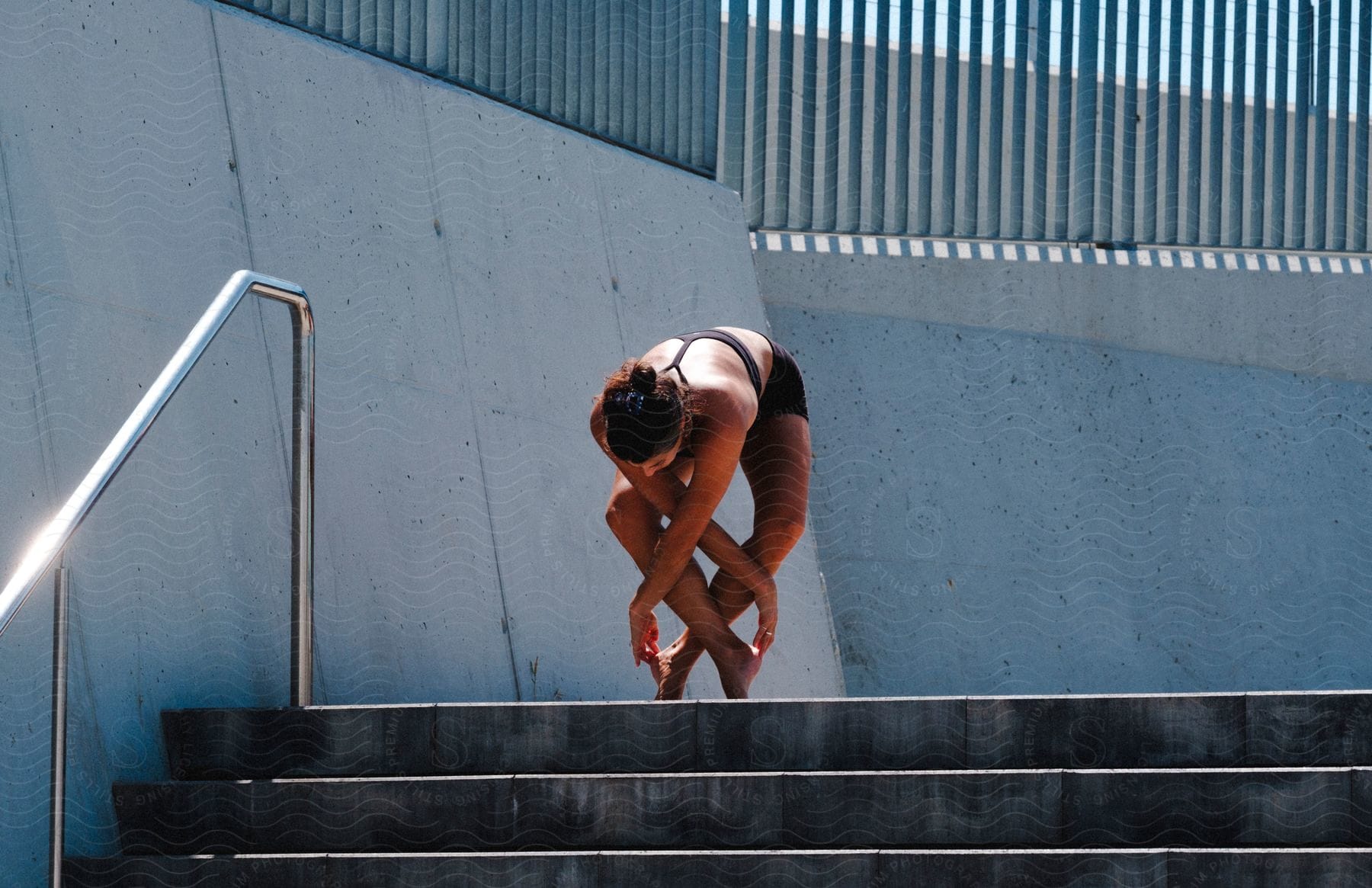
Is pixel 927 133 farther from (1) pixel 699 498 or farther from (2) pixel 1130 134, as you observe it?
(1) pixel 699 498

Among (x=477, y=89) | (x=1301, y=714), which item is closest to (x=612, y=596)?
(x=477, y=89)

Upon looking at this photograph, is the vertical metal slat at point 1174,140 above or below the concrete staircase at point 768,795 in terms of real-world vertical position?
above

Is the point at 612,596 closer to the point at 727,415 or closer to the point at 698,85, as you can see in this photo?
the point at 727,415

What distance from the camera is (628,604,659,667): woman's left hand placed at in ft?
14.8

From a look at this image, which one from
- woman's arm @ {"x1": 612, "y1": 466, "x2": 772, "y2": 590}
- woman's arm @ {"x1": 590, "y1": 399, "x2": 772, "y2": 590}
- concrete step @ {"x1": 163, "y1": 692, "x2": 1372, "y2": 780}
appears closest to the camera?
concrete step @ {"x1": 163, "y1": 692, "x2": 1372, "y2": 780}

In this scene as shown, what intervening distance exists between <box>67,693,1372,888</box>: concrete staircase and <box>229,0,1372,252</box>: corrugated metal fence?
15.2 feet

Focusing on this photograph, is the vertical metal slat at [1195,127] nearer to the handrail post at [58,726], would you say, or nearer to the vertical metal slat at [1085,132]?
the vertical metal slat at [1085,132]

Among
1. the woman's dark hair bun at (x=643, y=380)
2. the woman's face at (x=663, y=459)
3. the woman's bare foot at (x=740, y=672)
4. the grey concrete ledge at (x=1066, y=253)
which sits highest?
the grey concrete ledge at (x=1066, y=253)

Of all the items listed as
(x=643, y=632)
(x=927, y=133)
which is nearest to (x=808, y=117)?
(x=927, y=133)

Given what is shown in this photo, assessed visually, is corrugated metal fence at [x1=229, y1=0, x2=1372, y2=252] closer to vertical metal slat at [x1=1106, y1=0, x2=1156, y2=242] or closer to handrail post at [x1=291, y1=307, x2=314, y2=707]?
vertical metal slat at [x1=1106, y1=0, x2=1156, y2=242]

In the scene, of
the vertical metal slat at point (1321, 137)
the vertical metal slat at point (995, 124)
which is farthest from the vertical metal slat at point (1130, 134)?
the vertical metal slat at point (1321, 137)

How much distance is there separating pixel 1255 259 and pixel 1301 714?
18.7ft

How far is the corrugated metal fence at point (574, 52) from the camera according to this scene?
22.4 ft

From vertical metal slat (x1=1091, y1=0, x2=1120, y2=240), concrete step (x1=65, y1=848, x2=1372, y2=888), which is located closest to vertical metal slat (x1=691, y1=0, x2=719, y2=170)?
vertical metal slat (x1=1091, y1=0, x2=1120, y2=240)
